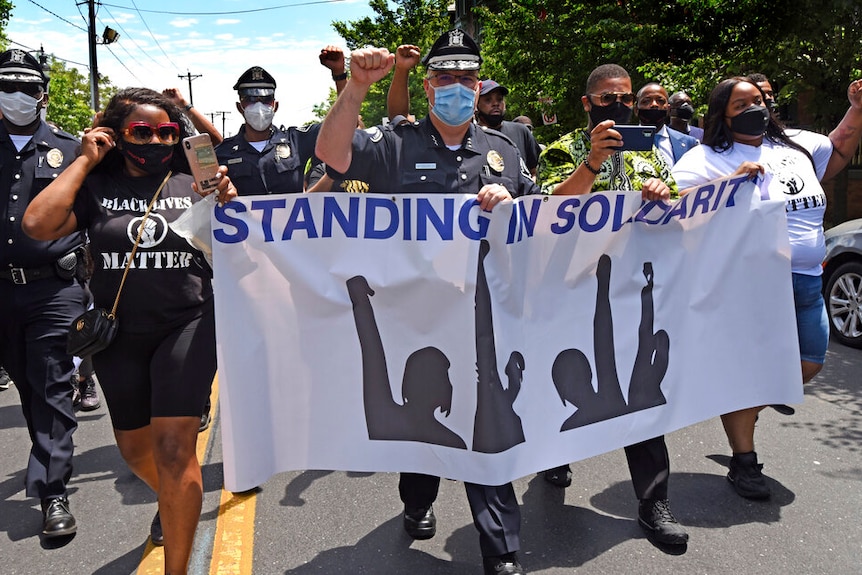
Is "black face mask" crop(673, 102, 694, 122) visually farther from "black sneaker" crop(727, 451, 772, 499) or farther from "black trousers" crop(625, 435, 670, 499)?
"black trousers" crop(625, 435, 670, 499)

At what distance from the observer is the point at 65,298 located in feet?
13.8

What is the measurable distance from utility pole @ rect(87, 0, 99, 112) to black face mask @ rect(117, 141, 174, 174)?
3044cm

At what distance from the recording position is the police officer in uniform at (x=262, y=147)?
4918 mm

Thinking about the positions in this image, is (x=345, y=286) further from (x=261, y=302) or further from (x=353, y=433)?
(x=353, y=433)

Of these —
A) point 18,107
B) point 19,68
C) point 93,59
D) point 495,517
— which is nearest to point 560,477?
point 495,517

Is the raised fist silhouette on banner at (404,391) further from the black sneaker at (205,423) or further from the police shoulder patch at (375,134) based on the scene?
the black sneaker at (205,423)

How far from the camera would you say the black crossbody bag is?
302cm

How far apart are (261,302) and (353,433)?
2.02ft

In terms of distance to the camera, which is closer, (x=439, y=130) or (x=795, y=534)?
(x=439, y=130)

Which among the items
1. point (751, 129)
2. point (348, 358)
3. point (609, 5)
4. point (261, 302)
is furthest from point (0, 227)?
point (609, 5)

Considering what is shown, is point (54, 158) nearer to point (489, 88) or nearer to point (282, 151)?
point (282, 151)

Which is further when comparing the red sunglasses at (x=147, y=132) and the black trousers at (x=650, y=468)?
the black trousers at (x=650, y=468)

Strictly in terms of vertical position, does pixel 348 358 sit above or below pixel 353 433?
above

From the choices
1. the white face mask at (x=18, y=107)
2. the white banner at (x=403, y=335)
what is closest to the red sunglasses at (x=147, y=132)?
the white banner at (x=403, y=335)
